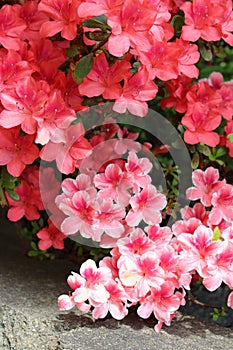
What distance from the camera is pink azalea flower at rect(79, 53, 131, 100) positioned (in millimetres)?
1682

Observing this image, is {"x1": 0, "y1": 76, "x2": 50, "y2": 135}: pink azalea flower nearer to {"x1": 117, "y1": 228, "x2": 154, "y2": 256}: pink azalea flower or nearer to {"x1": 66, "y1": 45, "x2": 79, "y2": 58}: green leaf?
{"x1": 66, "y1": 45, "x2": 79, "y2": 58}: green leaf

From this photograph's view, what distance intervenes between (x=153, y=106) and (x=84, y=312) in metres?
0.79

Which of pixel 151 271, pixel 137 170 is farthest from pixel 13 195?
pixel 151 271

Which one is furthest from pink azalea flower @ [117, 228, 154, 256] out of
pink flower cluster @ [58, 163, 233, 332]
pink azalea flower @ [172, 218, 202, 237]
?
pink azalea flower @ [172, 218, 202, 237]

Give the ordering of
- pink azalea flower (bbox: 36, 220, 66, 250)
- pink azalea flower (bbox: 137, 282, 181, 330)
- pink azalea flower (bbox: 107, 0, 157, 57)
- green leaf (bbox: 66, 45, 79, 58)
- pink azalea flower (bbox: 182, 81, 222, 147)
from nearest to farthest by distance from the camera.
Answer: pink azalea flower (bbox: 107, 0, 157, 57) < pink azalea flower (bbox: 137, 282, 181, 330) < green leaf (bbox: 66, 45, 79, 58) < pink azalea flower (bbox: 182, 81, 222, 147) < pink azalea flower (bbox: 36, 220, 66, 250)

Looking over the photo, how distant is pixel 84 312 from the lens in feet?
5.69

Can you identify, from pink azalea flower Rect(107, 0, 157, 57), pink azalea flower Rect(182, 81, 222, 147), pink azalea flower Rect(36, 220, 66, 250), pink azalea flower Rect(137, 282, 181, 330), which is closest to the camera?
pink azalea flower Rect(107, 0, 157, 57)

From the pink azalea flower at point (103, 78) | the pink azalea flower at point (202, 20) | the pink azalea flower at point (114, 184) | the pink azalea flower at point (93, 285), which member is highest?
the pink azalea flower at point (202, 20)

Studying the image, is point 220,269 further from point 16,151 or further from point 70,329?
point 16,151

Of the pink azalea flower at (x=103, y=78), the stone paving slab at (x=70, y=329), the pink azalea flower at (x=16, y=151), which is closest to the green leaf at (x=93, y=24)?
the pink azalea flower at (x=103, y=78)

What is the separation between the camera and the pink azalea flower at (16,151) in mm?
1708

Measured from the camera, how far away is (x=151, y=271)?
1.59 metres

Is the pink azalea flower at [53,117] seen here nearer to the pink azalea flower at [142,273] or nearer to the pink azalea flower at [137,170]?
the pink azalea flower at [137,170]

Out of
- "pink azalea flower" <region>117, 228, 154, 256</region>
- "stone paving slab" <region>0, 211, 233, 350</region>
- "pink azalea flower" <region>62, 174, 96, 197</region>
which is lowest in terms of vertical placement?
"stone paving slab" <region>0, 211, 233, 350</region>
